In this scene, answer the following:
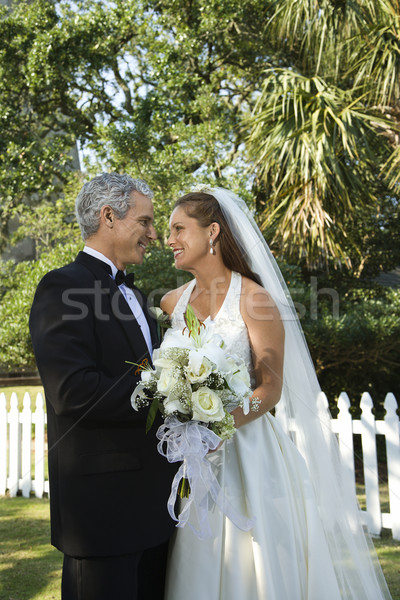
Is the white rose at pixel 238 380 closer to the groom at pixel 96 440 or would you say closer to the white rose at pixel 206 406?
the white rose at pixel 206 406

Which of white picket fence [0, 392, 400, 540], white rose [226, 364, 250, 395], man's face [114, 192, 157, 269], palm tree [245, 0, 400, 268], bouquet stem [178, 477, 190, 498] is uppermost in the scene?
palm tree [245, 0, 400, 268]

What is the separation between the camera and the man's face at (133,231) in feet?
8.00

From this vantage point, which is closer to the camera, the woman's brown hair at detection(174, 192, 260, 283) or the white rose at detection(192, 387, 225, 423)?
the white rose at detection(192, 387, 225, 423)

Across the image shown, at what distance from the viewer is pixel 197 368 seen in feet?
6.41

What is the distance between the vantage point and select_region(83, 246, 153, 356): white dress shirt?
2414 millimetres

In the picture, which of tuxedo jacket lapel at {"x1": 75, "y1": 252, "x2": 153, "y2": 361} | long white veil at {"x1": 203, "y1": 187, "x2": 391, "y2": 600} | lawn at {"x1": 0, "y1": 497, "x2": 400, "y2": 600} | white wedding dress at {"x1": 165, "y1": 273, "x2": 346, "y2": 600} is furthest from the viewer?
lawn at {"x1": 0, "y1": 497, "x2": 400, "y2": 600}

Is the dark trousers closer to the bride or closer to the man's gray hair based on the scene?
the bride

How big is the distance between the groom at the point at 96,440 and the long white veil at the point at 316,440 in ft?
3.49

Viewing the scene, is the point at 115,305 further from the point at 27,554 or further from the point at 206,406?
the point at 27,554

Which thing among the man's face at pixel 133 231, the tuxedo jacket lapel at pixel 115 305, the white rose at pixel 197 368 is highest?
the man's face at pixel 133 231

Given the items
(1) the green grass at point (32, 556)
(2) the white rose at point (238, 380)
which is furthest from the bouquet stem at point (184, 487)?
(1) the green grass at point (32, 556)

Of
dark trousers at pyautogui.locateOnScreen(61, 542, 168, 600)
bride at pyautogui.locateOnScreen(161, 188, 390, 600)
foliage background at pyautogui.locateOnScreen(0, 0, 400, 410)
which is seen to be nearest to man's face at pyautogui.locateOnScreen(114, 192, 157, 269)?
bride at pyautogui.locateOnScreen(161, 188, 390, 600)

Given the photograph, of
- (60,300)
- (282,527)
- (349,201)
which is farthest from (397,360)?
(60,300)

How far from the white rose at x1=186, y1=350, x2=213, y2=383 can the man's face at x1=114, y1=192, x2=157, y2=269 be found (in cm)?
69
